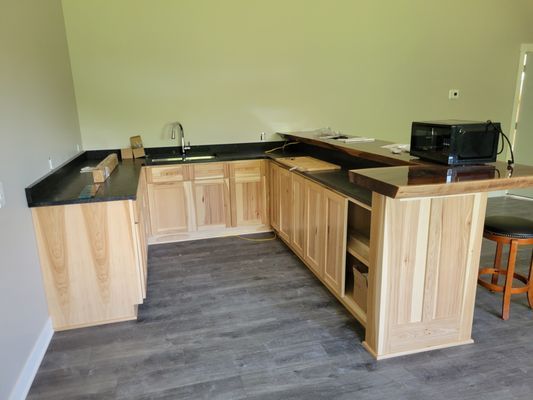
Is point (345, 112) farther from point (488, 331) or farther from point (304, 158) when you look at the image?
point (488, 331)

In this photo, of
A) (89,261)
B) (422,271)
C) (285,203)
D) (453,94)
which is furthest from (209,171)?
(453,94)

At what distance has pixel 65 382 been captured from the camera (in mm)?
2072

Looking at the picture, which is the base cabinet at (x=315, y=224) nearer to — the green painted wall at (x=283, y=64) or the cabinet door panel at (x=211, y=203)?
the cabinet door panel at (x=211, y=203)

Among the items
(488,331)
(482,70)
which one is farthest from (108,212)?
(482,70)

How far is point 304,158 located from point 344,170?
2.27ft

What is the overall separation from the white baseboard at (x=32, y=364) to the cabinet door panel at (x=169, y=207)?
168 centimetres

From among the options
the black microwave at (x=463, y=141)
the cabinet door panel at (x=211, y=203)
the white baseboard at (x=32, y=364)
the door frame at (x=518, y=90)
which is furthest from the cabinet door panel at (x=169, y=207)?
the door frame at (x=518, y=90)

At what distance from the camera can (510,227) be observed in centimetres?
254

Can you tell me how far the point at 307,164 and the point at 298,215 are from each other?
48cm

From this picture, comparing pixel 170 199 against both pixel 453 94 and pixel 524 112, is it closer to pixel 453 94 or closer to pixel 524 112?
pixel 453 94

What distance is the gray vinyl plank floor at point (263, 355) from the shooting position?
1.98 metres

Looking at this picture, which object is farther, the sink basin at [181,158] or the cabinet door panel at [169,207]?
the sink basin at [181,158]

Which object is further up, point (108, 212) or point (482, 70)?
point (482, 70)

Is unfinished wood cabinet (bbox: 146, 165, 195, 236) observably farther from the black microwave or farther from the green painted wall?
the black microwave
